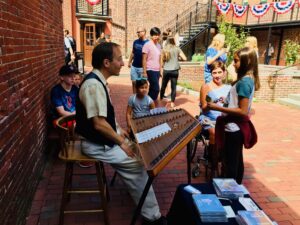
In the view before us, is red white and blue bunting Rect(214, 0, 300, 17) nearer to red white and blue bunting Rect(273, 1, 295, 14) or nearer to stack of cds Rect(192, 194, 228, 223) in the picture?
red white and blue bunting Rect(273, 1, 295, 14)

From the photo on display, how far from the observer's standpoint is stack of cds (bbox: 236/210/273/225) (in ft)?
6.21

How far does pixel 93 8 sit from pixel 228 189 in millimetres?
19522

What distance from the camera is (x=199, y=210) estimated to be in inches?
79.7

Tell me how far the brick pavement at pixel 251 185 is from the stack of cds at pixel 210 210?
1.09m

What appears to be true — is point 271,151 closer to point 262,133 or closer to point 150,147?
point 262,133

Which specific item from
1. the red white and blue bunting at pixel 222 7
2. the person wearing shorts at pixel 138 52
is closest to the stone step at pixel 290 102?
the person wearing shorts at pixel 138 52

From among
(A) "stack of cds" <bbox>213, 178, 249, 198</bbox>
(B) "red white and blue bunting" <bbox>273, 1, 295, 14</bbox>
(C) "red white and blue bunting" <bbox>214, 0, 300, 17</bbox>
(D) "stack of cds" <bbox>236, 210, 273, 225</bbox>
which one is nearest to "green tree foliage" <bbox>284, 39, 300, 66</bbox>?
(C) "red white and blue bunting" <bbox>214, 0, 300, 17</bbox>

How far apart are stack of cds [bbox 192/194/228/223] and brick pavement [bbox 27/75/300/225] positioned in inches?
42.8

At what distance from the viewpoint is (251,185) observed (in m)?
3.83

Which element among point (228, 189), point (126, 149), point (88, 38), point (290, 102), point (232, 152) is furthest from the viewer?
point (88, 38)

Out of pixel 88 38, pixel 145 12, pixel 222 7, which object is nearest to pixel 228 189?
pixel 222 7

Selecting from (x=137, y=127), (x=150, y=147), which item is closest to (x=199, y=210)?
(x=150, y=147)

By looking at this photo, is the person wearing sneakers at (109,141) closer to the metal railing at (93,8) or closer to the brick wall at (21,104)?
the brick wall at (21,104)

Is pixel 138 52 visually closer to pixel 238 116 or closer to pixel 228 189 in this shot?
pixel 238 116
